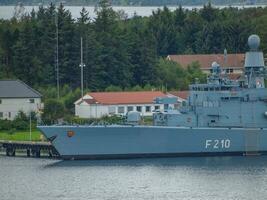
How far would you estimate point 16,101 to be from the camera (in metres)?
86.7

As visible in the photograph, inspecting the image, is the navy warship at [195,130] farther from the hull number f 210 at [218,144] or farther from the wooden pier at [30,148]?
the wooden pier at [30,148]

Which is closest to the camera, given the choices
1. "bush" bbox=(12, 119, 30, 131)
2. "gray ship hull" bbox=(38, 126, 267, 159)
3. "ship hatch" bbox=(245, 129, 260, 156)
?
"gray ship hull" bbox=(38, 126, 267, 159)

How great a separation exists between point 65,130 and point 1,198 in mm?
14090

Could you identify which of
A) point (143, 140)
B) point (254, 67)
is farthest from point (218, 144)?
point (254, 67)

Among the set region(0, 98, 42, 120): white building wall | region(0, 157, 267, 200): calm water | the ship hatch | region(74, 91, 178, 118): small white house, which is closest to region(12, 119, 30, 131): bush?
region(0, 98, 42, 120): white building wall

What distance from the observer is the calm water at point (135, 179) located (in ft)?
199

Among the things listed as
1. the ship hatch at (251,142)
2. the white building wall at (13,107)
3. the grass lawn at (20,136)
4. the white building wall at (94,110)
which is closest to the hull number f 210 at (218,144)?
the ship hatch at (251,142)

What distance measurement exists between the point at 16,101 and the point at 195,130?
1686 cm

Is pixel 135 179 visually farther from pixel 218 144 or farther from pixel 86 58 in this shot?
pixel 86 58

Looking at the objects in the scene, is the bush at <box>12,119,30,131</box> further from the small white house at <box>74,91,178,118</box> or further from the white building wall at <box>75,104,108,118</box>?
the small white house at <box>74,91,178,118</box>

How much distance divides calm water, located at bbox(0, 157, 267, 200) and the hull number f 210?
741mm

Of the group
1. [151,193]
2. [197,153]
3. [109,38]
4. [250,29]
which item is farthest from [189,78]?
[151,193]

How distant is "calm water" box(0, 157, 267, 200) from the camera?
60.7m

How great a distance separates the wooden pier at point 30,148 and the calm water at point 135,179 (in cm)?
101
